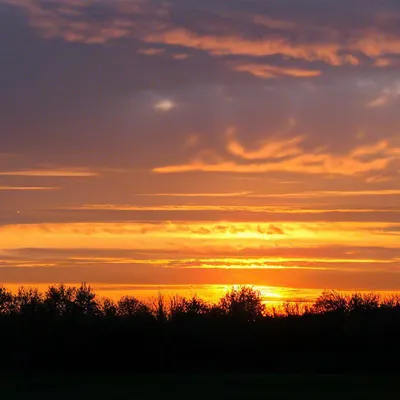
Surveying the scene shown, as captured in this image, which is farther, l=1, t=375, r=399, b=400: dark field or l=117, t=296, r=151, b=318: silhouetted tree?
l=117, t=296, r=151, b=318: silhouetted tree

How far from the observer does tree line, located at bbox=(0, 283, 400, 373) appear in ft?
123

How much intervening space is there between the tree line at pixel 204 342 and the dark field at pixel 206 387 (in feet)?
14.9

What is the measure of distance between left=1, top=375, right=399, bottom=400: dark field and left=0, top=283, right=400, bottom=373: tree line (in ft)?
14.9

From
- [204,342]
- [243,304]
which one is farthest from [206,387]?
[243,304]

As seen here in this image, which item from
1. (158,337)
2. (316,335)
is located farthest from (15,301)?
(316,335)

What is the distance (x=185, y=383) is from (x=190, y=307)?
16682mm

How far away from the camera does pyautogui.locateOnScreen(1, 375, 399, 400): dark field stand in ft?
86.8

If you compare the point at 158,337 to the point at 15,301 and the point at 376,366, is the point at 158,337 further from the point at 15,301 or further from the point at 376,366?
the point at 15,301

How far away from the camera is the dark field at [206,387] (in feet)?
86.8

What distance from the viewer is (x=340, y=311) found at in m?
42.7

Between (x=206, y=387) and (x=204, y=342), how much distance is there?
33.4 ft

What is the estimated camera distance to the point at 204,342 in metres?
38.8

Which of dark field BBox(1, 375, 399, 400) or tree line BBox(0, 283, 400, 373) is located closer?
dark field BBox(1, 375, 399, 400)

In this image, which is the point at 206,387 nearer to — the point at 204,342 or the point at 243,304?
the point at 204,342
